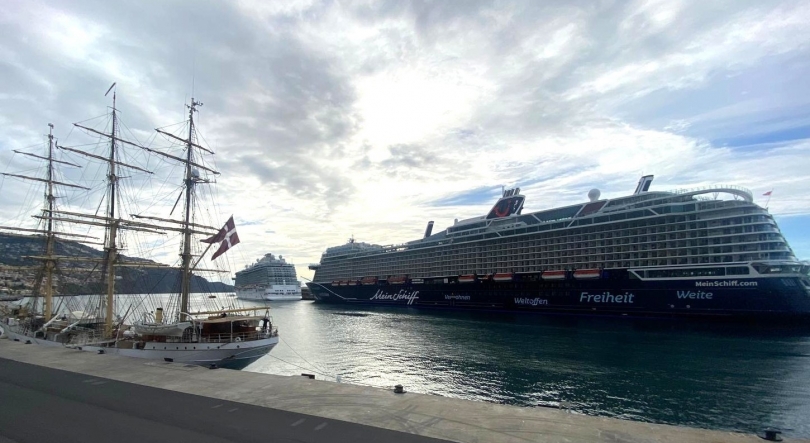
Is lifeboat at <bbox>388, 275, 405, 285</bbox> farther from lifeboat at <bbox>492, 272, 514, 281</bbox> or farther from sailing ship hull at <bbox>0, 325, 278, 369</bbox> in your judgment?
sailing ship hull at <bbox>0, 325, 278, 369</bbox>

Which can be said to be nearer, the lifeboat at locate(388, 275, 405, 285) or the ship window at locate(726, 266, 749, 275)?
the ship window at locate(726, 266, 749, 275)

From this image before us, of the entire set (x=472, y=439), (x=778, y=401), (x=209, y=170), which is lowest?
(x=778, y=401)

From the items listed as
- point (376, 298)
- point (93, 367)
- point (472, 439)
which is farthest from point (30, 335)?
point (376, 298)

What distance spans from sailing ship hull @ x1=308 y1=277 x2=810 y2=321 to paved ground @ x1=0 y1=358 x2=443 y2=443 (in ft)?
157

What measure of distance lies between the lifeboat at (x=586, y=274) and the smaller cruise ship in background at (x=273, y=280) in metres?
Answer: 87.3

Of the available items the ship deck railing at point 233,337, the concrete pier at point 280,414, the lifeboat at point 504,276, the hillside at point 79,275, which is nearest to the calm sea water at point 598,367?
the ship deck railing at point 233,337

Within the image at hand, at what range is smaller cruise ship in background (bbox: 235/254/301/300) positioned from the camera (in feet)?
381

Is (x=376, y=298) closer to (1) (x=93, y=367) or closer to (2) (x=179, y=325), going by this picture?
(2) (x=179, y=325)

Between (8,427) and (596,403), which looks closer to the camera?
(8,427)

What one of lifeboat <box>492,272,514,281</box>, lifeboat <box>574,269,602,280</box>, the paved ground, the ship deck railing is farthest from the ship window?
the paved ground

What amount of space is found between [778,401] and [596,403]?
298 inches

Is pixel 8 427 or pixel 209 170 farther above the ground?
pixel 209 170

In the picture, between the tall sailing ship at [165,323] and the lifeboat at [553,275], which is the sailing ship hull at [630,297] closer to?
the lifeboat at [553,275]

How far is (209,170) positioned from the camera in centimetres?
3047
